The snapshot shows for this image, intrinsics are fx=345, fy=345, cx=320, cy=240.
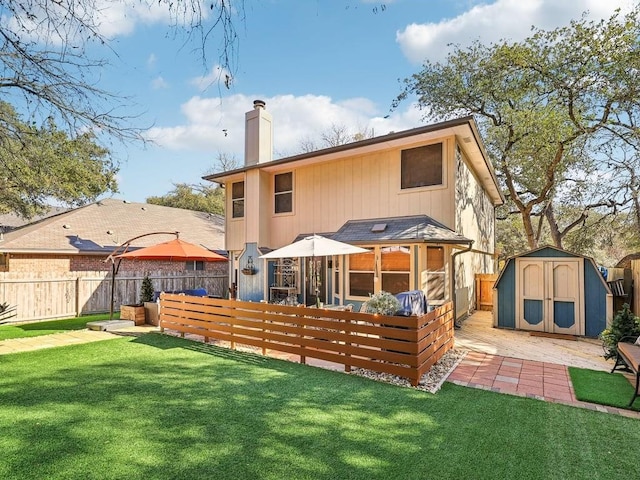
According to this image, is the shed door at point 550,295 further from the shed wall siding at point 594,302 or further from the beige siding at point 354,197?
the beige siding at point 354,197

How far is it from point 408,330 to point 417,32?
6250 mm

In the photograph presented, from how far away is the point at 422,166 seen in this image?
9.47m

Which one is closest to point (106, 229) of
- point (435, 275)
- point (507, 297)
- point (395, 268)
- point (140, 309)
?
point (140, 309)

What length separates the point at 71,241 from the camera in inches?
516

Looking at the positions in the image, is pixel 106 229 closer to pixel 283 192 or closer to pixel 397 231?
pixel 283 192

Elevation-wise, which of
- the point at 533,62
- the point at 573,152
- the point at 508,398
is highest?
the point at 533,62

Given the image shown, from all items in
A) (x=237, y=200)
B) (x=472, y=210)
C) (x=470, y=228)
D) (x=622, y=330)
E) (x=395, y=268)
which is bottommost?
(x=622, y=330)

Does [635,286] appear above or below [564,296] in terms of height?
above

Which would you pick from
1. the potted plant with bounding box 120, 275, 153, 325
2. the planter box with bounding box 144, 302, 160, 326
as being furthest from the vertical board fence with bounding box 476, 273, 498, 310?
the potted plant with bounding box 120, 275, 153, 325

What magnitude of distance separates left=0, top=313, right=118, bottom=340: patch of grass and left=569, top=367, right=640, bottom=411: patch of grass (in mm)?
11132

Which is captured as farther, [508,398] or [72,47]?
[508,398]

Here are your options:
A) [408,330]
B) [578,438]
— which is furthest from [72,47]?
[578,438]

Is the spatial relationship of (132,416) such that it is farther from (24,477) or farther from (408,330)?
(408,330)

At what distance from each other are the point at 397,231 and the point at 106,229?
42.4ft
